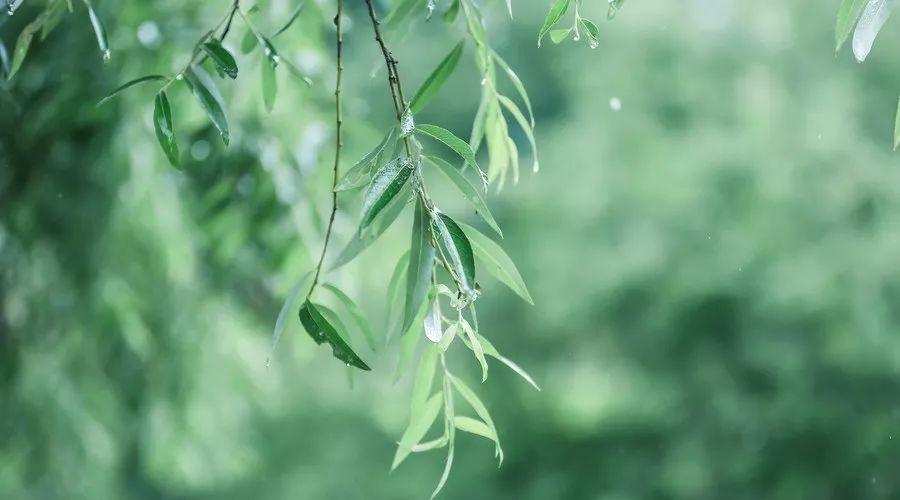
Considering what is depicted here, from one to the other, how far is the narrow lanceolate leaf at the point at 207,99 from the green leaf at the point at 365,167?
0.11 meters

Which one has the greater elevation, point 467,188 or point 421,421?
point 467,188

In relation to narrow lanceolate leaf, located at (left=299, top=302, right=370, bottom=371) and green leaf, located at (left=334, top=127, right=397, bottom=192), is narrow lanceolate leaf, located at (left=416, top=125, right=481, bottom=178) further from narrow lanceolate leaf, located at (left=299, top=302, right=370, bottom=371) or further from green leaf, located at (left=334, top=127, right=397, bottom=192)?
narrow lanceolate leaf, located at (left=299, top=302, right=370, bottom=371)

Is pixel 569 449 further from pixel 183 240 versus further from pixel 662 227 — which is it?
pixel 183 240

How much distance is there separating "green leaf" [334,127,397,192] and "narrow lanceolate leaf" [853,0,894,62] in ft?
0.93

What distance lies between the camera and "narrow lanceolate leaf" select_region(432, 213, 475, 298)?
1.77 feet

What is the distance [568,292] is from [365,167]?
9.18ft

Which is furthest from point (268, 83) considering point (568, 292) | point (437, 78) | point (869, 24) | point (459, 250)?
point (568, 292)

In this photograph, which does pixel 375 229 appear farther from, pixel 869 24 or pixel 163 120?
Answer: pixel 869 24

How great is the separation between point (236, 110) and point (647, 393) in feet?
7.32

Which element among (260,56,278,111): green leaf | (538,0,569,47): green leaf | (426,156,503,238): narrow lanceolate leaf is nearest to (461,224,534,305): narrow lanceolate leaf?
(426,156,503,238): narrow lanceolate leaf

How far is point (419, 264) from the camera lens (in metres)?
0.58

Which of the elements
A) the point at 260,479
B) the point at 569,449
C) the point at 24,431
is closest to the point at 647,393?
the point at 569,449

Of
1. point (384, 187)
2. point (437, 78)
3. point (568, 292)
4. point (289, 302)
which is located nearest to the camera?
point (384, 187)

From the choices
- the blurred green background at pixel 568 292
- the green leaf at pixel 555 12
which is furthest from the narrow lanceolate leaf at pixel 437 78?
the blurred green background at pixel 568 292
